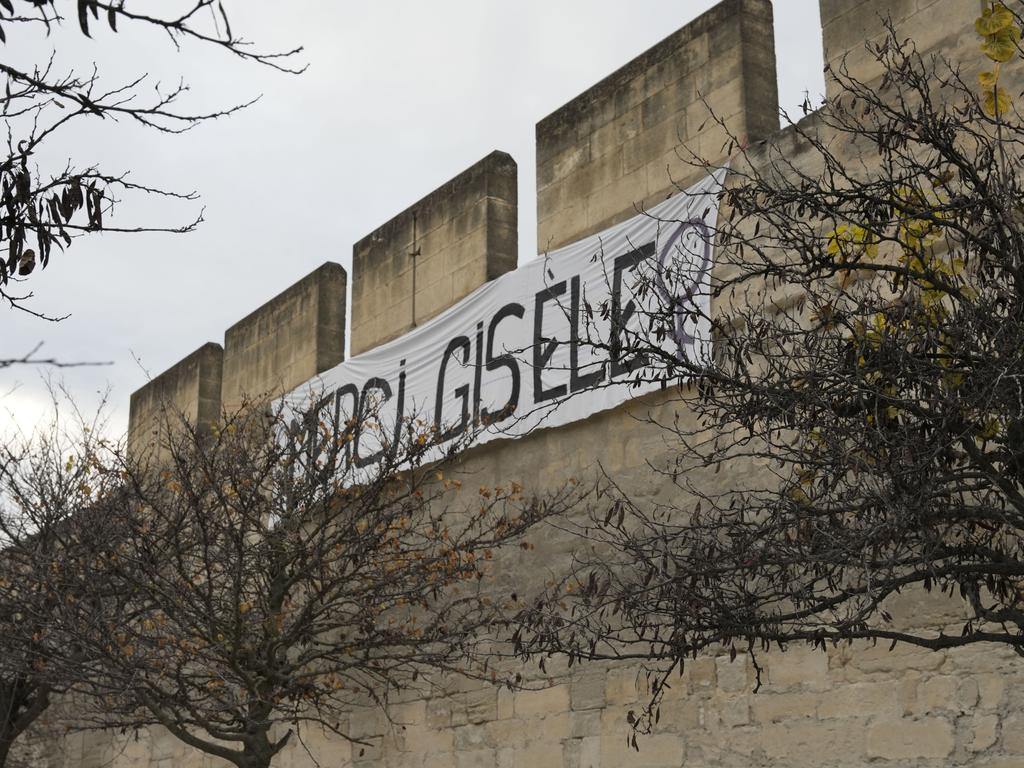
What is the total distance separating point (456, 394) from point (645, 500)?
2.35 meters

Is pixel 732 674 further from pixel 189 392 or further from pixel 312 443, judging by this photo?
pixel 189 392

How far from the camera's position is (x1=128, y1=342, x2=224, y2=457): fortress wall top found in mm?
15086

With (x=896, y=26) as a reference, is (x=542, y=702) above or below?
below

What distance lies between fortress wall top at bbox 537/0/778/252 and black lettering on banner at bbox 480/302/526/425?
53 cm

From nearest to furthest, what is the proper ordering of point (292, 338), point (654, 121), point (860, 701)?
point (860, 701), point (654, 121), point (292, 338)

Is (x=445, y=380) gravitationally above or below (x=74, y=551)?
above

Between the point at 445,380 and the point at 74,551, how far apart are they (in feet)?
10.2

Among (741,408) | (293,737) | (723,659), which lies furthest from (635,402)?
(293,737)

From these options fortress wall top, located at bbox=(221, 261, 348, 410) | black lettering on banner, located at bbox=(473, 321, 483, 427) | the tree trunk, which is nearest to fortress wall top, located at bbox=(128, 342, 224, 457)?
fortress wall top, located at bbox=(221, 261, 348, 410)

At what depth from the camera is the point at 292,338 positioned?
44.5ft

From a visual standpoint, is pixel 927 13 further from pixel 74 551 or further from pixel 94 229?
pixel 74 551

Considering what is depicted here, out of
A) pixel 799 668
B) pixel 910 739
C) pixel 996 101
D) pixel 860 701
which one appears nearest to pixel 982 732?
pixel 910 739

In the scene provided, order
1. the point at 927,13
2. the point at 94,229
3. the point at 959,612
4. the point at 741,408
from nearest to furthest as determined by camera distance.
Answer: the point at 94,229 → the point at 741,408 → the point at 959,612 → the point at 927,13

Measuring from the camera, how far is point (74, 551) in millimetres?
10375
